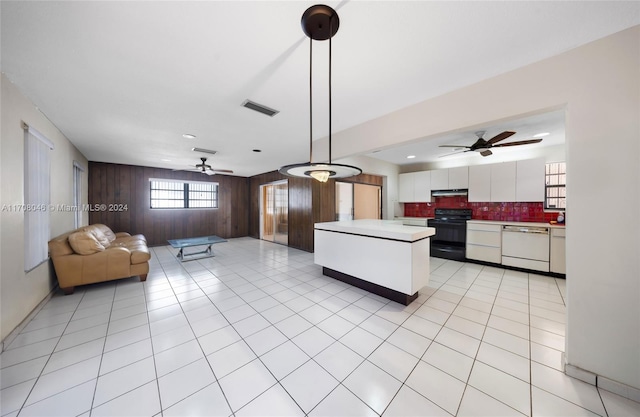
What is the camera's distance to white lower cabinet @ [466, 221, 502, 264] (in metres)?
4.21

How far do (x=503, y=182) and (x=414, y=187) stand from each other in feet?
6.27

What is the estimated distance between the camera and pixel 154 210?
21.4 feet

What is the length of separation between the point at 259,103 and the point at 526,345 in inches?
146

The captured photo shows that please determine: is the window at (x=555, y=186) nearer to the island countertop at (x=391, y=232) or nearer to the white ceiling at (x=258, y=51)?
the island countertop at (x=391, y=232)

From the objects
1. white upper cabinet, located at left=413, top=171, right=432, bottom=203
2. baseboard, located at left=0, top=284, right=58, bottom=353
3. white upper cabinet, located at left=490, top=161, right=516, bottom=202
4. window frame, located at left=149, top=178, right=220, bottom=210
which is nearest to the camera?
baseboard, located at left=0, top=284, right=58, bottom=353

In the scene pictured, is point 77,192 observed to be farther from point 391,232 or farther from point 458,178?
point 458,178

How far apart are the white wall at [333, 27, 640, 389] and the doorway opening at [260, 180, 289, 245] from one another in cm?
566

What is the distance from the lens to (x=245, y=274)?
153 inches

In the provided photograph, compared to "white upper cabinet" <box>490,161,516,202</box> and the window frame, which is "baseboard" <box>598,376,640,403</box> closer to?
"white upper cabinet" <box>490,161,516,202</box>

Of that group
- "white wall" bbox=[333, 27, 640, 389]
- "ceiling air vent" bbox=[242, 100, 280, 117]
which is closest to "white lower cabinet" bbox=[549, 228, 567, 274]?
"white wall" bbox=[333, 27, 640, 389]

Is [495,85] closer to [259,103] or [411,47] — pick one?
[411,47]

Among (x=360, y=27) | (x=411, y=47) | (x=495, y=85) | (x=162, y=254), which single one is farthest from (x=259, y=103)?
(x=162, y=254)

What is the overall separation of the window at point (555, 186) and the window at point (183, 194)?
924cm

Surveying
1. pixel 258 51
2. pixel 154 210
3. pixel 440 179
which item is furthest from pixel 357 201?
pixel 154 210
